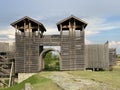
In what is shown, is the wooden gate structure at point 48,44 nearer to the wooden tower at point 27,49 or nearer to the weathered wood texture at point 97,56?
the wooden tower at point 27,49

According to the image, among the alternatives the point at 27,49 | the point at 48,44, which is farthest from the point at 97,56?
the point at 27,49

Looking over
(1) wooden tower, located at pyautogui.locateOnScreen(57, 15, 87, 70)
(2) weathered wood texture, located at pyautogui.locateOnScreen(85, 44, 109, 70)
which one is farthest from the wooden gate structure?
(2) weathered wood texture, located at pyautogui.locateOnScreen(85, 44, 109, 70)

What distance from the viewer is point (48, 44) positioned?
141 ft

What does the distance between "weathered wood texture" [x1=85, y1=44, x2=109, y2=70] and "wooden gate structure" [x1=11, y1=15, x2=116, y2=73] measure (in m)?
3.55

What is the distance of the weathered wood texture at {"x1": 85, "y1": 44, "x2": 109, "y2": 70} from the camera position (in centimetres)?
4588

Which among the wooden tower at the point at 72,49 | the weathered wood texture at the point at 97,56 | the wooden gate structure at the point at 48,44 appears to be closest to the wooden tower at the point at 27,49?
the wooden gate structure at the point at 48,44

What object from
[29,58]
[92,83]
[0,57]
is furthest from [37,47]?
[92,83]

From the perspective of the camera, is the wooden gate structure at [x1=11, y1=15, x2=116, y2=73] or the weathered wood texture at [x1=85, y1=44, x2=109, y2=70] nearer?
the wooden gate structure at [x1=11, y1=15, x2=116, y2=73]

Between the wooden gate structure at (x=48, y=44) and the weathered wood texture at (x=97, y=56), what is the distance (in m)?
3.55

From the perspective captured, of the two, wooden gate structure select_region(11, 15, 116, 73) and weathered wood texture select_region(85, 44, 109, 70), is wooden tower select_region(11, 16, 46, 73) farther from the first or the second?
weathered wood texture select_region(85, 44, 109, 70)

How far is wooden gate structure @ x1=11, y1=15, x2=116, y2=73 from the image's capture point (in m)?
42.4

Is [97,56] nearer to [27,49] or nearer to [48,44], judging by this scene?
[48,44]

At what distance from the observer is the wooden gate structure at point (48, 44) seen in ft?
139

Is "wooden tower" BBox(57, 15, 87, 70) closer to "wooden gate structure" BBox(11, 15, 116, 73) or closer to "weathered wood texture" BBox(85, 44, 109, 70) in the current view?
"wooden gate structure" BBox(11, 15, 116, 73)
